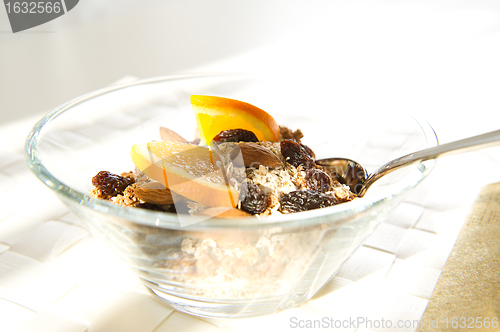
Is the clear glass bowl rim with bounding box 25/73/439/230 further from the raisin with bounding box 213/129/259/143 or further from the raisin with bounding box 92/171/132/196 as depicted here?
the raisin with bounding box 213/129/259/143

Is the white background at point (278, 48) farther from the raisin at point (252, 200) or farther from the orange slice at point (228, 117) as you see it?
the raisin at point (252, 200)

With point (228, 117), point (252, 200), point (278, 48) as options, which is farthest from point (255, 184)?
point (278, 48)

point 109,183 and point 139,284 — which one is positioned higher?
point 109,183

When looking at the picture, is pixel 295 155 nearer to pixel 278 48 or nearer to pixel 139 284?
pixel 139 284

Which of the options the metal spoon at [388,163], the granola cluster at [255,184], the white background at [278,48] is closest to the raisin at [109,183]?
the granola cluster at [255,184]

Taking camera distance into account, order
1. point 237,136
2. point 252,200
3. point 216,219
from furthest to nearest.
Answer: point 237,136 → point 252,200 → point 216,219

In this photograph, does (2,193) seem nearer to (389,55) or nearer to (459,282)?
(459,282)

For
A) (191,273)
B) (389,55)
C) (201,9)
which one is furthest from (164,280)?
(201,9)

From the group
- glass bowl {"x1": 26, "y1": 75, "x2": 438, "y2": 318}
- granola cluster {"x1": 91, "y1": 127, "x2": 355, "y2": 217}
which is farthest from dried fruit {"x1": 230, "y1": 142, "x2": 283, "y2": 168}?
glass bowl {"x1": 26, "y1": 75, "x2": 438, "y2": 318}
